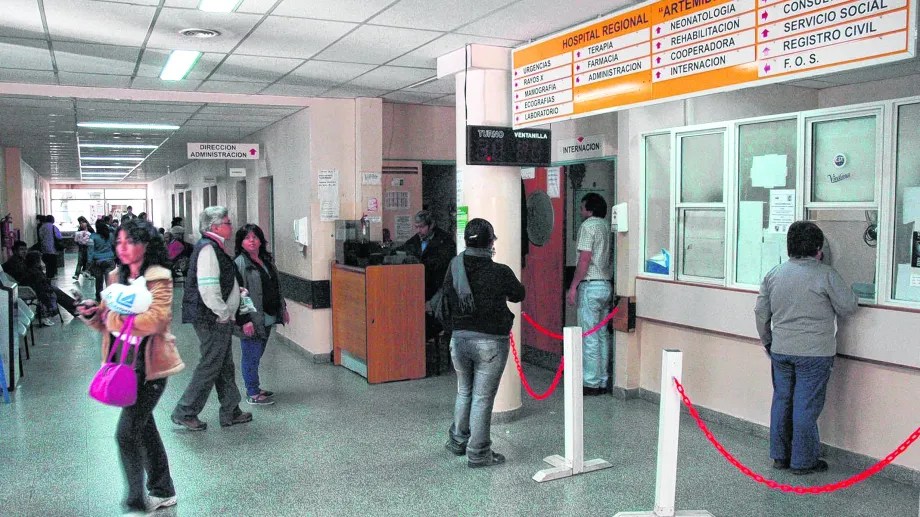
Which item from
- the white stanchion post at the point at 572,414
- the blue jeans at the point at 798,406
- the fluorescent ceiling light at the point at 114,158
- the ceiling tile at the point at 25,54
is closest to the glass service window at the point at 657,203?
the blue jeans at the point at 798,406

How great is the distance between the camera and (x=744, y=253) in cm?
515

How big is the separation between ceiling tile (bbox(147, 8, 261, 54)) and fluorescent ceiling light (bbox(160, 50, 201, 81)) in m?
0.18

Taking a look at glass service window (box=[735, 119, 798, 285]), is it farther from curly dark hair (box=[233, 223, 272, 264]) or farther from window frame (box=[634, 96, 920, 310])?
curly dark hair (box=[233, 223, 272, 264])

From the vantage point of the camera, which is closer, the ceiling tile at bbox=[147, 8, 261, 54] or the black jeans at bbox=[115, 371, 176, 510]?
the black jeans at bbox=[115, 371, 176, 510]

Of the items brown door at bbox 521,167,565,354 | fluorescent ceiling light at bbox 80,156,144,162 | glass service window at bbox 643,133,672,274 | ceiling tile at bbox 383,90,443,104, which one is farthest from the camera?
fluorescent ceiling light at bbox 80,156,144,162

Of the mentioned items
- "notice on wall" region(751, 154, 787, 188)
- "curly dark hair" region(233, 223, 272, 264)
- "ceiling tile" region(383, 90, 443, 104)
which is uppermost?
"ceiling tile" region(383, 90, 443, 104)

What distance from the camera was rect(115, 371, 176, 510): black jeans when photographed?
3.45 m

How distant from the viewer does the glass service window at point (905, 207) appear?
4172mm

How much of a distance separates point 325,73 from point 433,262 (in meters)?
1.94

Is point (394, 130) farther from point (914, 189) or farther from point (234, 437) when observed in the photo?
point (914, 189)

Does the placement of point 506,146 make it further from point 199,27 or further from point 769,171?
point 199,27

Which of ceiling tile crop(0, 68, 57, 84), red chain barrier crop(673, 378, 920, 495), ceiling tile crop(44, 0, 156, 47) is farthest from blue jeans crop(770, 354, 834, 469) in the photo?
ceiling tile crop(0, 68, 57, 84)

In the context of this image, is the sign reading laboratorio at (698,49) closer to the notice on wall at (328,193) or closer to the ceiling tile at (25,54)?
the notice on wall at (328,193)

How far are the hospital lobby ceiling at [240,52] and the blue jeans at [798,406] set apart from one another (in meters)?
2.26
